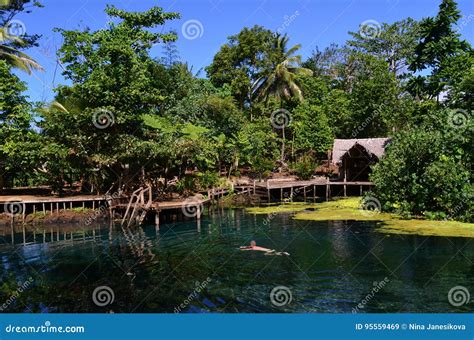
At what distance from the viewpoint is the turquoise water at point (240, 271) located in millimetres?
11016

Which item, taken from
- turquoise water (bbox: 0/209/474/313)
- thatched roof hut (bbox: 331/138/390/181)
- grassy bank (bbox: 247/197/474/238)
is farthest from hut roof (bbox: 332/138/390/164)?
turquoise water (bbox: 0/209/474/313)

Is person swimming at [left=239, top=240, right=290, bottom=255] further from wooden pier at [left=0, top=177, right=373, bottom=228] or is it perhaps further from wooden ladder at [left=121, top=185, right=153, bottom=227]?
wooden ladder at [left=121, top=185, right=153, bottom=227]

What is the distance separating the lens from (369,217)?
2231 centimetres

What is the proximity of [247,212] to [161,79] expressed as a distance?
1313cm

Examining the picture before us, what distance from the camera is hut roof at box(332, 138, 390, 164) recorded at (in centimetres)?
3197

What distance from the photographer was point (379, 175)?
80.0 ft

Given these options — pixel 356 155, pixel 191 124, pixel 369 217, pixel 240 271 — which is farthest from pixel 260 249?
pixel 356 155

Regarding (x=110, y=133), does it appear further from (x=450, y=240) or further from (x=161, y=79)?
(x=450, y=240)

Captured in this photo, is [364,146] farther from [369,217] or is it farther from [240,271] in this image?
[240,271]

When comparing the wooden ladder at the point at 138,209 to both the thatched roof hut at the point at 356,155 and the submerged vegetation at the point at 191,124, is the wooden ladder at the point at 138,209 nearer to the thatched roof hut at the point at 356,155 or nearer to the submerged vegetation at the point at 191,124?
the submerged vegetation at the point at 191,124

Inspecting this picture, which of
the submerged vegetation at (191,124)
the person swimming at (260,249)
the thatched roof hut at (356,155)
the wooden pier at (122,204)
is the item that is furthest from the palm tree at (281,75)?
the person swimming at (260,249)

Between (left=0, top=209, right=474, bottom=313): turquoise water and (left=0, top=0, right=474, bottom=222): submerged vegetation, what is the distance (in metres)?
4.99

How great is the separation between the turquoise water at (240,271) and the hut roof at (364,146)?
12647mm

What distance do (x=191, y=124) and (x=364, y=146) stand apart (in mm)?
13024
